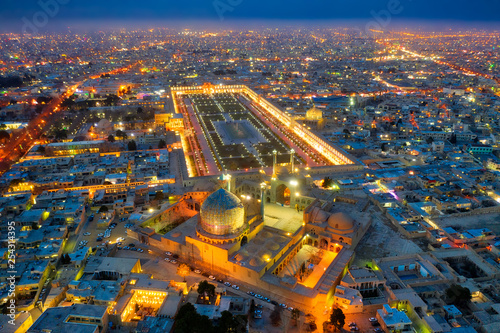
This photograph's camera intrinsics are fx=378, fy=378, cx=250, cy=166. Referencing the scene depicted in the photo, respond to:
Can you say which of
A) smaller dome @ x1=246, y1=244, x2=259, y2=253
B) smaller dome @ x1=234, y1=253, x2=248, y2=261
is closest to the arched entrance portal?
smaller dome @ x1=246, y1=244, x2=259, y2=253

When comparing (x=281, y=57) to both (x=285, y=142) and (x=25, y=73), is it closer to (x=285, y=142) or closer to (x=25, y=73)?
(x=25, y=73)

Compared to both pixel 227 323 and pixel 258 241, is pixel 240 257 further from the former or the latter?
pixel 227 323

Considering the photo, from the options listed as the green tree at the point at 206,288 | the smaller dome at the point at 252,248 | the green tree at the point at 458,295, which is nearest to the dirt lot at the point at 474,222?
the green tree at the point at 458,295

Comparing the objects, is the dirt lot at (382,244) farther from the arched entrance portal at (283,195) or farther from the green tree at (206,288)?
the green tree at (206,288)

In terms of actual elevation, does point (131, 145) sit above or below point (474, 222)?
above

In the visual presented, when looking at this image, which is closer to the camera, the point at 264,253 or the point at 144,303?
the point at 144,303

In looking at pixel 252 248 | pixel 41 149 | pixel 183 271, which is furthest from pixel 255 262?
pixel 41 149
